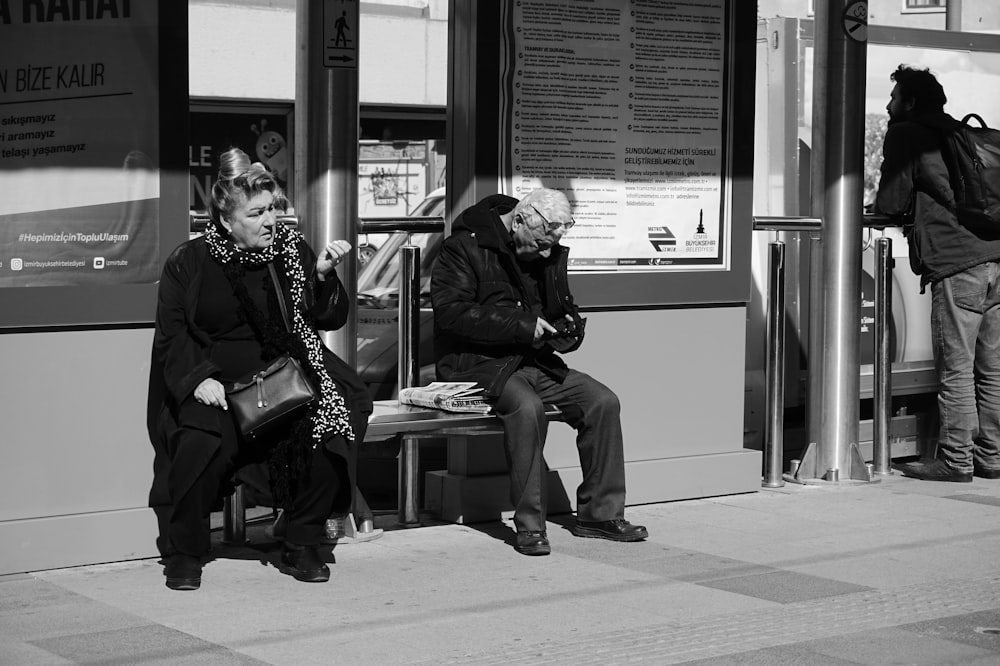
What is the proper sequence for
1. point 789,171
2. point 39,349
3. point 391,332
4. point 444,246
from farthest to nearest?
point 789,171 < point 391,332 < point 444,246 < point 39,349

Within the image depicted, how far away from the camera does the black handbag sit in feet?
18.1

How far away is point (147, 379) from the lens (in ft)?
19.5

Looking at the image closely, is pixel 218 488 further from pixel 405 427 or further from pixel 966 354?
pixel 966 354

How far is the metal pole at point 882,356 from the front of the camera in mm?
8188

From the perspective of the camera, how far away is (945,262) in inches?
312

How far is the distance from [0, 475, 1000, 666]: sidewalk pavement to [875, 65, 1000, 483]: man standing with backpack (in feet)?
3.58

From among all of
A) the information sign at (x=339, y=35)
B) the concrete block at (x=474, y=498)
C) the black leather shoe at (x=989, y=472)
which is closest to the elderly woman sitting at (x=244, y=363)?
the information sign at (x=339, y=35)

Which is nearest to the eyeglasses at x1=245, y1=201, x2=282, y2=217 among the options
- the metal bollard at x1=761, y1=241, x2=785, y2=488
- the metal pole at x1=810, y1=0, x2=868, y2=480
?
the metal bollard at x1=761, y1=241, x2=785, y2=488

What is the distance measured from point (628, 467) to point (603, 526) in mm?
812

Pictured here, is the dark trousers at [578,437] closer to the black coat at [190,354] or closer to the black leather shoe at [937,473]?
the black coat at [190,354]

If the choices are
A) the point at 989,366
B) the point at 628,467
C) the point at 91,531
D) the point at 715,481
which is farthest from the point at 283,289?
the point at 989,366

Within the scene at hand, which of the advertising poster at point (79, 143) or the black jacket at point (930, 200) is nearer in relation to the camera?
the advertising poster at point (79, 143)

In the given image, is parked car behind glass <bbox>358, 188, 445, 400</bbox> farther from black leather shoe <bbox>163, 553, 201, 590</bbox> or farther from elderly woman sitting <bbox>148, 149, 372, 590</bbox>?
black leather shoe <bbox>163, 553, 201, 590</bbox>

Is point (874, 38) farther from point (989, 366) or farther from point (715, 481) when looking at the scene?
point (715, 481)
